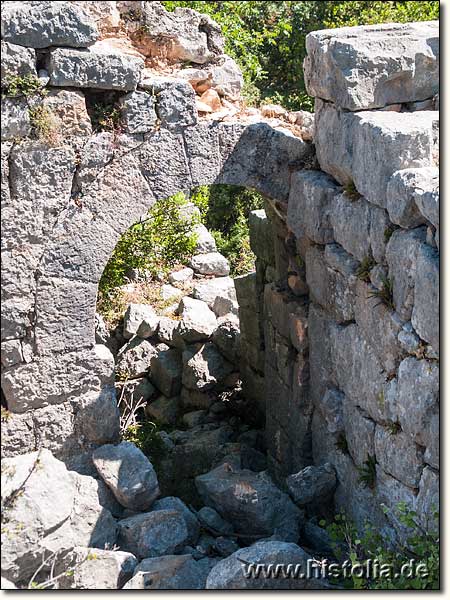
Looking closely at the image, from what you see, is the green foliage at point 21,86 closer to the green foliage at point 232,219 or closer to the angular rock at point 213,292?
the angular rock at point 213,292

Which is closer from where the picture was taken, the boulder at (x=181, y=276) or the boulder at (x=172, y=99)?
the boulder at (x=172, y=99)

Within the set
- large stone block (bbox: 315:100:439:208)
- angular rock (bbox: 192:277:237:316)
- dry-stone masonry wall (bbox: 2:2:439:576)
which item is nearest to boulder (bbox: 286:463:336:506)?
dry-stone masonry wall (bbox: 2:2:439:576)

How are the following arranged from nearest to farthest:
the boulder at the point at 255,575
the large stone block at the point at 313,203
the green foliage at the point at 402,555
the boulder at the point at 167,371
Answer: the green foliage at the point at 402,555
the boulder at the point at 255,575
the large stone block at the point at 313,203
the boulder at the point at 167,371

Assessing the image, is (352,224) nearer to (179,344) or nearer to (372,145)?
(372,145)

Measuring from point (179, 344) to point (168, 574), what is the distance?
13.6ft

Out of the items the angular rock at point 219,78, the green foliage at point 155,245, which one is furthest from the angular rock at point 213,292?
the angular rock at point 219,78

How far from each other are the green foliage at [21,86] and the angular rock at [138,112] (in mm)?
558

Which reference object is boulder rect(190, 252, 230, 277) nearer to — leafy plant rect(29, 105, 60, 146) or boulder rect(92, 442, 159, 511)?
boulder rect(92, 442, 159, 511)

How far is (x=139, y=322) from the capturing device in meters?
9.18

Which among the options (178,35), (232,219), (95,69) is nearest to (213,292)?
(232,219)

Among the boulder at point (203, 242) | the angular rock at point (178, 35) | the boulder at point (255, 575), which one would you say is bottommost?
the boulder at point (255, 575)

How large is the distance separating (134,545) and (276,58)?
9.13 metres

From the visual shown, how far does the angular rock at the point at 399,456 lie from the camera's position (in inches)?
200

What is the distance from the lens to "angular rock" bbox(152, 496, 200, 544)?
5797 mm
